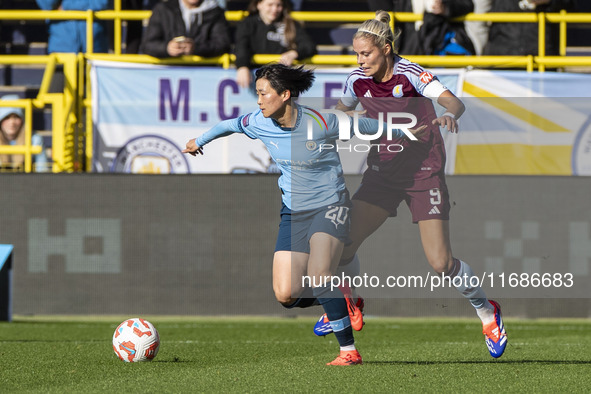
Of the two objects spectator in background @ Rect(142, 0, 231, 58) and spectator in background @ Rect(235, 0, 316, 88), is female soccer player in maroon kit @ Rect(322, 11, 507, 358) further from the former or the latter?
spectator in background @ Rect(142, 0, 231, 58)

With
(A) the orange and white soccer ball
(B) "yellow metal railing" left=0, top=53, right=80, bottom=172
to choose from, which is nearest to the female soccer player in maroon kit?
(A) the orange and white soccer ball

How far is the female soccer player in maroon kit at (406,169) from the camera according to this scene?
704 cm

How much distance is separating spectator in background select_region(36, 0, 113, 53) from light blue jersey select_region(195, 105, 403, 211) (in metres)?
6.01

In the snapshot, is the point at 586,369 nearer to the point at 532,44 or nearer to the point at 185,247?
the point at 185,247

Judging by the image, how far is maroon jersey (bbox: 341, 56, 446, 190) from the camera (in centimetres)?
714

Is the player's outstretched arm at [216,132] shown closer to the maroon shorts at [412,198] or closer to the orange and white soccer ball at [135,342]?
the maroon shorts at [412,198]

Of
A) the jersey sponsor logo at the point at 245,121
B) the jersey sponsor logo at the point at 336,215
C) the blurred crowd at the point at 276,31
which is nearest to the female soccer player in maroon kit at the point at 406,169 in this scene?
the jersey sponsor logo at the point at 336,215

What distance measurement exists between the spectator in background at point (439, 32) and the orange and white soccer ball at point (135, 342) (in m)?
5.90

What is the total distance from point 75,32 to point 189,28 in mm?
1460

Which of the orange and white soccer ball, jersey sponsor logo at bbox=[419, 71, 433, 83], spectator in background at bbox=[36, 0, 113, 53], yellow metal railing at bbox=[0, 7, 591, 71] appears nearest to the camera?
the orange and white soccer ball

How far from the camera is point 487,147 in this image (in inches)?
431

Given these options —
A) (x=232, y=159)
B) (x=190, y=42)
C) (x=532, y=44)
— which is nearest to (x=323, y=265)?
(x=232, y=159)

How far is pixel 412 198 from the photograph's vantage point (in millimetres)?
7168

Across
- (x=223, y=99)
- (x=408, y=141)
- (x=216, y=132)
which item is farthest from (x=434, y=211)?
(x=223, y=99)
